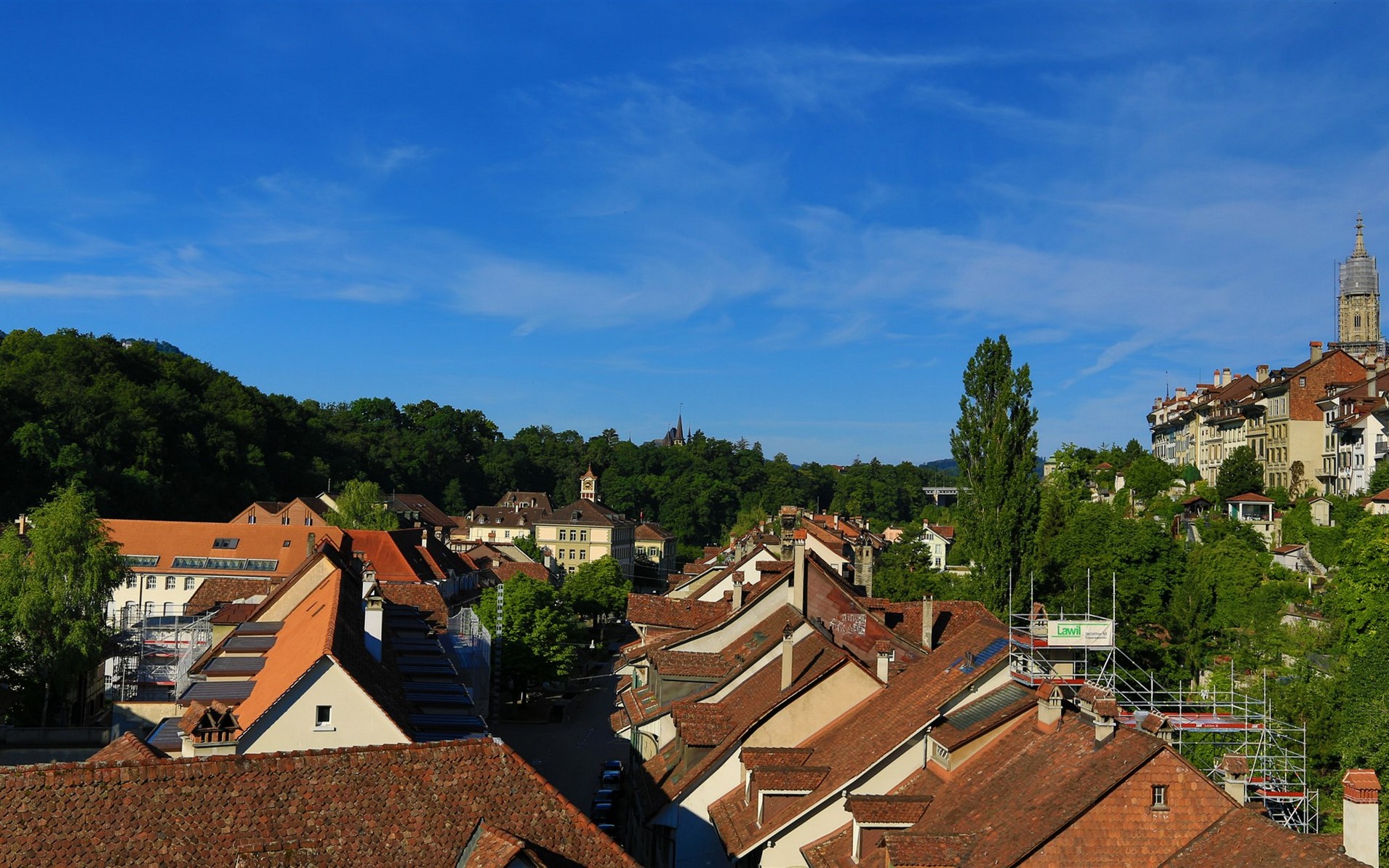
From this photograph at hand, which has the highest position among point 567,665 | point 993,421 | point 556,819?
point 993,421

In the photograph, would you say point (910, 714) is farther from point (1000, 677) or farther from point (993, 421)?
point (993, 421)

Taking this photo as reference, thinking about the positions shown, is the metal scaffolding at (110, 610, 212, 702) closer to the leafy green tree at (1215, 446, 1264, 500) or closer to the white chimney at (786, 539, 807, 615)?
the white chimney at (786, 539, 807, 615)

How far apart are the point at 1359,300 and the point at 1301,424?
58066mm

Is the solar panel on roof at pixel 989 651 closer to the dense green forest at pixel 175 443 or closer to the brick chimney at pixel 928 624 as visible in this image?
the brick chimney at pixel 928 624

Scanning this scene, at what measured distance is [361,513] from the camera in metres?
98.1

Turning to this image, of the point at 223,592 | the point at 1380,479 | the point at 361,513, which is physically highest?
the point at 1380,479

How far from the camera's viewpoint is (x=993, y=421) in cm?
5128

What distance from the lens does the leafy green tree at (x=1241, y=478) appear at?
75250mm

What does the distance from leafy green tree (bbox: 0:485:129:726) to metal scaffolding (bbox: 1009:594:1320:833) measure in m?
31.8

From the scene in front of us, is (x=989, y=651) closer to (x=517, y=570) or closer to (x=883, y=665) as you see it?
(x=883, y=665)

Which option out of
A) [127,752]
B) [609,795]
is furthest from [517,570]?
[127,752]

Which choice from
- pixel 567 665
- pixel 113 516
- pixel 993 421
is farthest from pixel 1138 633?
pixel 113 516

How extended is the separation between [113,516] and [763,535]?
64.4m

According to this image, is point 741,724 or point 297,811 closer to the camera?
point 297,811
